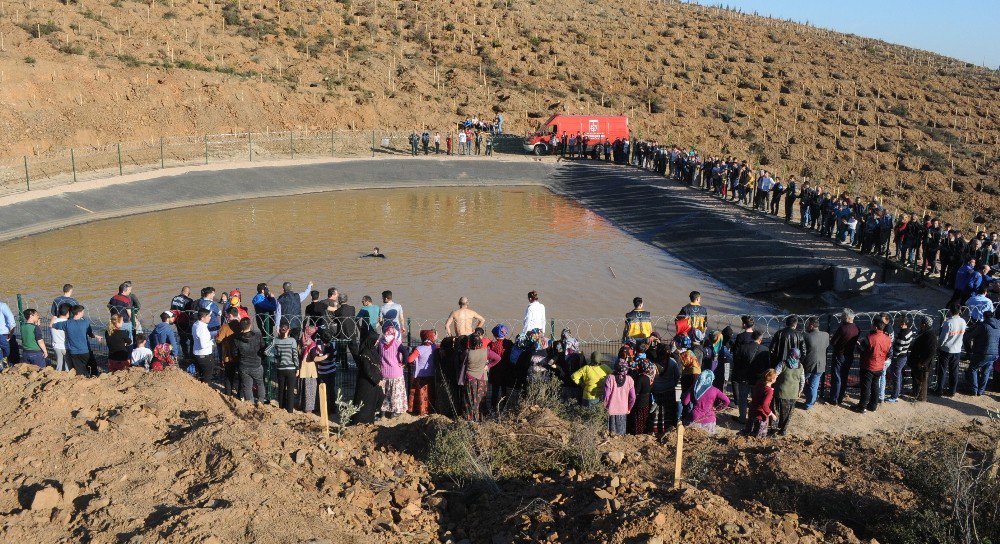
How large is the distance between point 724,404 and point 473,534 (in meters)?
4.38

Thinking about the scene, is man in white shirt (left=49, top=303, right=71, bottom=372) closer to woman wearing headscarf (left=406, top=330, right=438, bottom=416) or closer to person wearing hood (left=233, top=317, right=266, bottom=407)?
person wearing hood (left=233, top=317, right=266, bottom=407)

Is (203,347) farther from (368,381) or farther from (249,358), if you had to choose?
(368,381)

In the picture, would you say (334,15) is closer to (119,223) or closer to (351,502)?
(119,223)

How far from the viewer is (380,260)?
2355cm

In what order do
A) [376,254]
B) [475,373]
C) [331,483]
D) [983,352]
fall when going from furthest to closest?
1. [376,254]
2. [983,352]
3. [475,373]
4. [331,483]

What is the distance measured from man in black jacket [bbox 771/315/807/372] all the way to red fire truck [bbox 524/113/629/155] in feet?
109

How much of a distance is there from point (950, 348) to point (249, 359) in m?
10.5

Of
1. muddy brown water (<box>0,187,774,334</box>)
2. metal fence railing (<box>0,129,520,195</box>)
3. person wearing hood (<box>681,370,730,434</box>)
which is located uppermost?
metal fence railing (<box>0,129,520,195</box>)

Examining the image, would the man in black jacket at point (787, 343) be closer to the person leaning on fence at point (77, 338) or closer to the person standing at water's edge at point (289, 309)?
the person standing at water's edge at point (289, 309)

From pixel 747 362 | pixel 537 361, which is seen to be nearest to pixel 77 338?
pixel 537 361

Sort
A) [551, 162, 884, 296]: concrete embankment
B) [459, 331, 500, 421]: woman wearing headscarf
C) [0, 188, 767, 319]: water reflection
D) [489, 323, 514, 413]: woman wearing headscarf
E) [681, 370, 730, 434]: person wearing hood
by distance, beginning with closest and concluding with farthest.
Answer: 1. [681, 370, 730, 434]: person wearing hood
2. [459, 331, 500, 421]: woman wearing headscarf
3. [489, 323, 514, 413]: woman wearing headscarf
4. [0, 188, 767, 319]: water reflection
5. [551, 162, 884, 296]: concrete embankment

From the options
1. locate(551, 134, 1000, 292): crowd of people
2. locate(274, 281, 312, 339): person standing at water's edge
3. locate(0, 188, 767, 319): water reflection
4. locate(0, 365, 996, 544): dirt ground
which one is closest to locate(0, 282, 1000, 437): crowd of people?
locate(274, 281, 312, 339): person standing at water's edge

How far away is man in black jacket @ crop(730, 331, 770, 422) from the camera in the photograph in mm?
11469

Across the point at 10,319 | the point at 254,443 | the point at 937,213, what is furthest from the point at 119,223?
the point at 937,213
